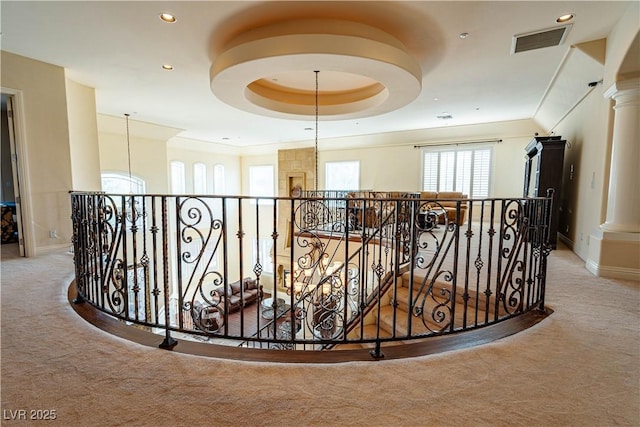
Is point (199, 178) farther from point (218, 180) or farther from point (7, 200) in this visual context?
point (7, 200)

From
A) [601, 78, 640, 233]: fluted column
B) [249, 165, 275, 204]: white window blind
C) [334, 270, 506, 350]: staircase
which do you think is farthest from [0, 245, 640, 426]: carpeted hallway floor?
[249, 165, 275, 204]: white window blind

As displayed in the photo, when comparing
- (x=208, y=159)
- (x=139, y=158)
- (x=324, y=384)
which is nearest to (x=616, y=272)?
(x=324, y=384)

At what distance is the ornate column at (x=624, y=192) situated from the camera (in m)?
3.29

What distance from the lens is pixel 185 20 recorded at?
314 centimetres

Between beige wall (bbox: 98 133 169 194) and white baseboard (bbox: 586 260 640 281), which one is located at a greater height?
beige wall (bbox: 98 133 169 194)

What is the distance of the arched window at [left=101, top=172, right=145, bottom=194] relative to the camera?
8.40 metres

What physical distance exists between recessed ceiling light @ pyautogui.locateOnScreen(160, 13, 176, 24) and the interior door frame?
A: 8.76 ft

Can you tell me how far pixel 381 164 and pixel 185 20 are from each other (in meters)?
7.93

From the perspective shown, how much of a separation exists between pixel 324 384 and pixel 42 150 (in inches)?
206

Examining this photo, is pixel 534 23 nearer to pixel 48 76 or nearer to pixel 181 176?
pixel 48 76

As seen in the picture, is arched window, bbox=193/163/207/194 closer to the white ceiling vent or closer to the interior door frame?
the interior door frame

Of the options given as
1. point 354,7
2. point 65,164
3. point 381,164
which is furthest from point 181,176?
point 354,7

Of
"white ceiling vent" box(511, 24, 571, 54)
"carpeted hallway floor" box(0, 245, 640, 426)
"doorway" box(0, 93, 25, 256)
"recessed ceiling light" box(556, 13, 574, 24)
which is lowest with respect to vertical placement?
"carpeted hallway floor" box(0, 245, 640, 426)

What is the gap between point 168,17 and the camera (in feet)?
10.2
